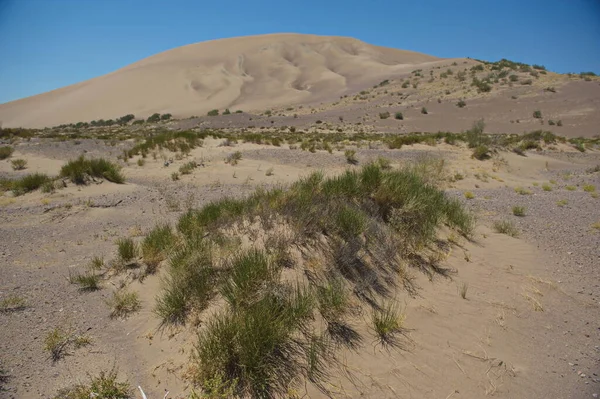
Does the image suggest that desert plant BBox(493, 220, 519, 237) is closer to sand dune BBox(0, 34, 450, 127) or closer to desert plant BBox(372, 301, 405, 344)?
desert plant BBox(372, 301, 405, 344)

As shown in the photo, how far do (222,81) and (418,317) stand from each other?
72.7m

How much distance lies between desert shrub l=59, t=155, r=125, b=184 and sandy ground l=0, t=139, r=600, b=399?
1779mm

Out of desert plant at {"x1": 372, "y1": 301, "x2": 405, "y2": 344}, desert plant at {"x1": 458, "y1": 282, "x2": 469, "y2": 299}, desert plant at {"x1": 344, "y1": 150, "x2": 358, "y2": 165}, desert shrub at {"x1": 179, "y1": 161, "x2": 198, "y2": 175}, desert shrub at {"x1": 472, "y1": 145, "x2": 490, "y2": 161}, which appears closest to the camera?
desert plant at {"x1": 372, "y1": 301, "x2": 405, "y2": 344}

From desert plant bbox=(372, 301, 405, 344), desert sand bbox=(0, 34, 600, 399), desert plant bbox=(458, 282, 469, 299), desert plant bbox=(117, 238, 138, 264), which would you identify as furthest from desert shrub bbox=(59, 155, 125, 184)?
desert plant bbox=(458, 282, 469, 299)

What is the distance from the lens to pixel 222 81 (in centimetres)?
7000

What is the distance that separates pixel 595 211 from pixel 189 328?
31.3ft

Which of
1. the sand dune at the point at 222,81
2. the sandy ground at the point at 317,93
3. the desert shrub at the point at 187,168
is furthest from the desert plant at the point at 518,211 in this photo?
the sand dune at the point at 222,81

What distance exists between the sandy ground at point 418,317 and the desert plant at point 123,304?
0.32 feet

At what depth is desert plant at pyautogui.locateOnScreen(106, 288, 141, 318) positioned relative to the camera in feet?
12.9

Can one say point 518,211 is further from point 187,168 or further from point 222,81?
point 222,81

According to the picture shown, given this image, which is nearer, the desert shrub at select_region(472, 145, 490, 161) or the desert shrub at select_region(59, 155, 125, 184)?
the desert shrub at select_region(59, 155, 125, 184)

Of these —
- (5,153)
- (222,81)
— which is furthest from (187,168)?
(222,81)

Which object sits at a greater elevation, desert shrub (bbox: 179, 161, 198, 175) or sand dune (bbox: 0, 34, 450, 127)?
sand dune (bbox: 0, 34, 450, 127)

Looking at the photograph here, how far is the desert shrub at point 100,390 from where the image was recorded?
2756mm
